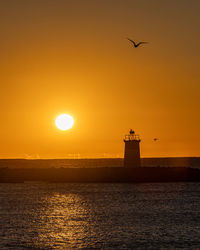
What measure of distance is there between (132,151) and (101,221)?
50.8 meters

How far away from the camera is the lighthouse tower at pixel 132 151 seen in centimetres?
10325

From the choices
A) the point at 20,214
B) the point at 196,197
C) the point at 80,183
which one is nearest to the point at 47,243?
the point at 20,214

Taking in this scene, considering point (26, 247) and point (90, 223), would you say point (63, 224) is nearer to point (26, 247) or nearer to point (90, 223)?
point (90, 223)

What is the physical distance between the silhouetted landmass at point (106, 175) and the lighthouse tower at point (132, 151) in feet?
10.7

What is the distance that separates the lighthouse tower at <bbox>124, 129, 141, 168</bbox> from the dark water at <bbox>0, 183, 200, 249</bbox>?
20909 millimetres

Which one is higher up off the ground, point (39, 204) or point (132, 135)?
point (132, 135)

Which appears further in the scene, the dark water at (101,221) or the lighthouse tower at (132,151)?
the lighthouse tower at (132,151)

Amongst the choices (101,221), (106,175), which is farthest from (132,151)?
(101,221)

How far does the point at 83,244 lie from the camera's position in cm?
4159

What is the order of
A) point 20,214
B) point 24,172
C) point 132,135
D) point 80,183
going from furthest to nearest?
point 24,172, point 80,183, point 132,135, point 20,214

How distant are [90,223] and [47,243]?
37.5 feet

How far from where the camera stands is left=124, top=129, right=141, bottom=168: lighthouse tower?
4065 inches

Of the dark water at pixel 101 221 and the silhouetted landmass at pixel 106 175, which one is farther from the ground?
the silhouetted landmass at pixel 106 175

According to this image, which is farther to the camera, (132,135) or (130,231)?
(132,135)
